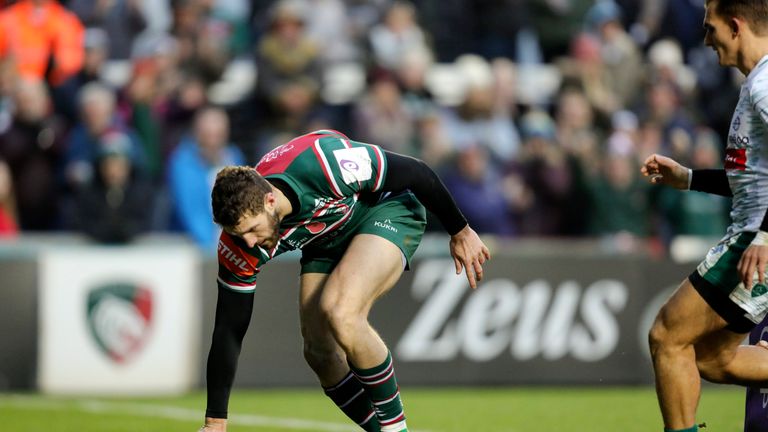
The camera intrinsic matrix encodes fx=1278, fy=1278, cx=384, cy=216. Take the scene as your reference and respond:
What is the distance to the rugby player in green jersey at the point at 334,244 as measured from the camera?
6.08 m

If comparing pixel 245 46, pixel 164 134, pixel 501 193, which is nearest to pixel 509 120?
pixel 501 193

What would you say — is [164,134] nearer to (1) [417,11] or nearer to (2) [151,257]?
(2) [151,257]

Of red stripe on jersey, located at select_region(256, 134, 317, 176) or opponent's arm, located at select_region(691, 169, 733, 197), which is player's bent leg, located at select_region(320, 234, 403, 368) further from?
opponent's arm, located at select_region(691, 169, 733, 197)

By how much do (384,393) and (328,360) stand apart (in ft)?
1.75

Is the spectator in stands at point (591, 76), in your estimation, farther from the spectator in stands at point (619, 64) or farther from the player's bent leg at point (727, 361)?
the player's bent leg at point (727, 361)

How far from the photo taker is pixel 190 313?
39.1 feet

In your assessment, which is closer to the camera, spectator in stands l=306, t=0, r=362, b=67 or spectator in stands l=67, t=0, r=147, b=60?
spectator in stands l=67, t=0, r=147, b=60

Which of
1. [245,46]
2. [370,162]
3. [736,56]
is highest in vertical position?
[736,56]

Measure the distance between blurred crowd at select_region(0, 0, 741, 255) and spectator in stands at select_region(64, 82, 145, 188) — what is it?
2 cm

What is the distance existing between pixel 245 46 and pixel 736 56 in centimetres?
982

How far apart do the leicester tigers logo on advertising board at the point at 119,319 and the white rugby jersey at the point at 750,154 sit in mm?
6888

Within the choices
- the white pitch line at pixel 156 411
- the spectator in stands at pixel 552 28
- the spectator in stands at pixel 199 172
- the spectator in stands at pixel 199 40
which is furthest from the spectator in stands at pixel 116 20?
the spectator in stands at pixel 552 28

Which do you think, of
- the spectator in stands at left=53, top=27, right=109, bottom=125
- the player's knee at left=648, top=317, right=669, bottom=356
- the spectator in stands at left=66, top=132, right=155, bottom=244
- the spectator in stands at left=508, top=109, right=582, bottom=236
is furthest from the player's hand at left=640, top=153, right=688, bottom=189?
the spectator in stands at left=53, top=27, right=109, bottom=125

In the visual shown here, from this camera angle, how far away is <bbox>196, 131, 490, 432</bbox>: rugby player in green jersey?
608cm
